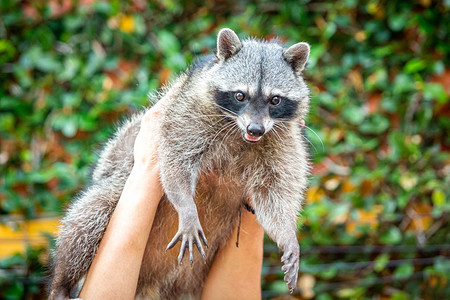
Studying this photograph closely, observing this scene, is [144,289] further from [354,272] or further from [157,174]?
[354,272]

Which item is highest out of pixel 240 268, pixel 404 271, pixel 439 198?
pixel 439 198

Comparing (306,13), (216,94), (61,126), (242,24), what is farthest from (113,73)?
(216,94)

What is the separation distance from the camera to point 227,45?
7.57 feet

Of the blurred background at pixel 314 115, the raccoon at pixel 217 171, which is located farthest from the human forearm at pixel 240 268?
the blurred background at pixel 314 115

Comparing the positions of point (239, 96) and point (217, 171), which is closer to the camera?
point (239, 96)

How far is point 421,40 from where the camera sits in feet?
13.6

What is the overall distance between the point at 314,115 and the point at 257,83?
206 cm

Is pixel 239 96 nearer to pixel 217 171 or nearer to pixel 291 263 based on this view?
pixel 217 171

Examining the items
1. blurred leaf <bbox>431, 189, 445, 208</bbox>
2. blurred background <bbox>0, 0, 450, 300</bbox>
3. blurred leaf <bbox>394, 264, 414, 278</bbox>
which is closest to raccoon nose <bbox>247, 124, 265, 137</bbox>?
blurred background <bbox>0, 0, 450, 300</bbox>

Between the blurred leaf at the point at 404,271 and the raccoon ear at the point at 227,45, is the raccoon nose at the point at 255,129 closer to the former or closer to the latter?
the raccoon ear at the point at 227,45

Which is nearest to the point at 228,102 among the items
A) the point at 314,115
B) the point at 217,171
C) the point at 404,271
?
the point at 217,171

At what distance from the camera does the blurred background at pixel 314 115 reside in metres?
3.85

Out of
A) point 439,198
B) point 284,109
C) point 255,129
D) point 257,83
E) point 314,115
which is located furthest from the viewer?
point 314,115

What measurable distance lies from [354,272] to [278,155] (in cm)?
213
